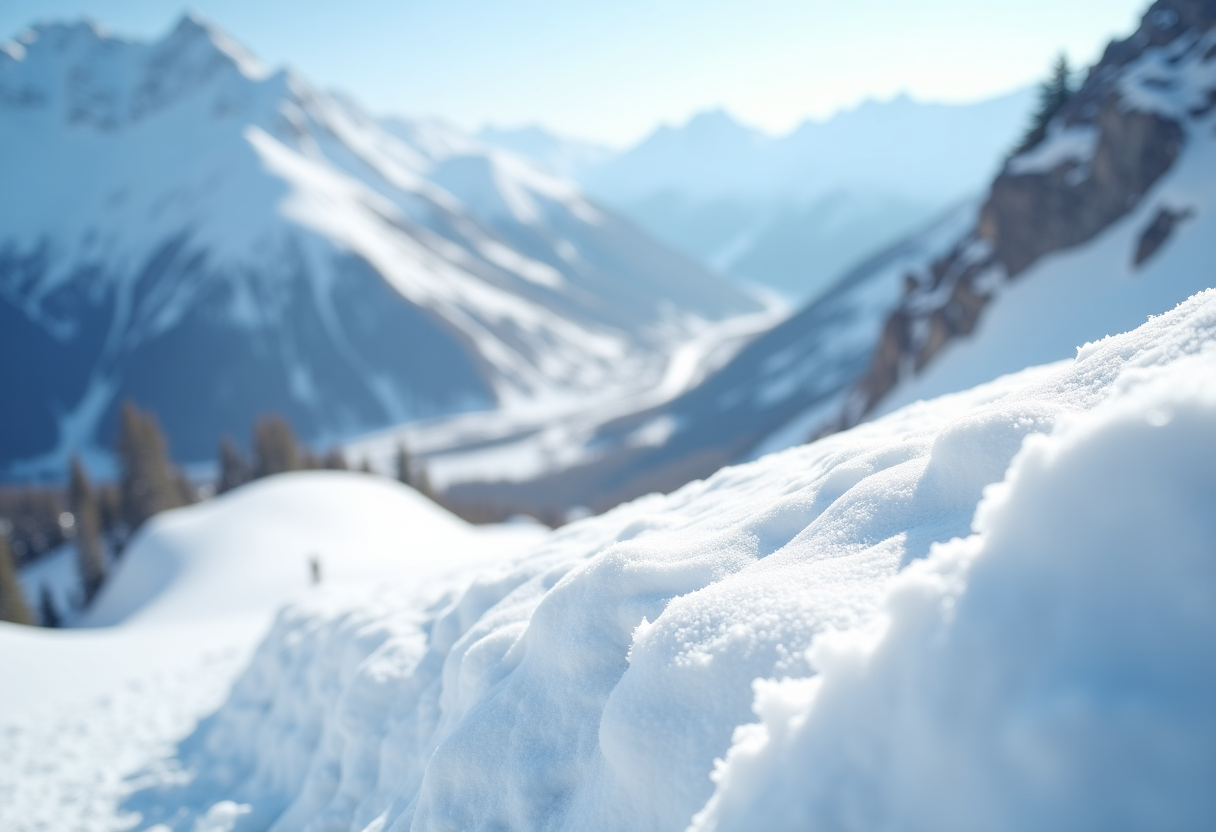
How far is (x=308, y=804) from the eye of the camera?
6.66 meters

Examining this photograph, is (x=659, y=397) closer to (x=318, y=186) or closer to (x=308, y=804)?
(x=318, y=186)

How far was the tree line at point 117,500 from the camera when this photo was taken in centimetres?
3902

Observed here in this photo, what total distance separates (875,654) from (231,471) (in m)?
58.5

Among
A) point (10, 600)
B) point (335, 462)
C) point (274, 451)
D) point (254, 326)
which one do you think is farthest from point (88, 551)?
point (254, 326)

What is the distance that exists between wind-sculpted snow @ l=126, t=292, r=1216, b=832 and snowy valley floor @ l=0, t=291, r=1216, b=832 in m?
0.01

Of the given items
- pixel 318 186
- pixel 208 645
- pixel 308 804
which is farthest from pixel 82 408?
pixel 308 804

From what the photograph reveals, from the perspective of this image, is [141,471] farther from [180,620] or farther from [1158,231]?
[1158,231]

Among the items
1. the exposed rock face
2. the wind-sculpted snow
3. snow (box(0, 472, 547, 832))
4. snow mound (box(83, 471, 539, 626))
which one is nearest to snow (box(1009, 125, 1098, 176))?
the exposed rock face

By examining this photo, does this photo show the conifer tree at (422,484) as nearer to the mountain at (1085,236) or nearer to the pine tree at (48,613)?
the pine tree at (48,613)

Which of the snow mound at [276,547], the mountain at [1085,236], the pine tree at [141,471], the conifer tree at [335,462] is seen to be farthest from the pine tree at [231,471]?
the mountain at [1085,236]

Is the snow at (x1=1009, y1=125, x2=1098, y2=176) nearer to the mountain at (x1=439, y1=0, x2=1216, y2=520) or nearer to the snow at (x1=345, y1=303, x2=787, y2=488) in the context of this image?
the mountain at (x1=439, y1=0, x2=1216, y2=520)

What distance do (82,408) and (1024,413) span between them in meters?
188

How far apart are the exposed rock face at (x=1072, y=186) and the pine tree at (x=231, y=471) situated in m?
48.9

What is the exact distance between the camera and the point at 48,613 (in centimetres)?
3772
